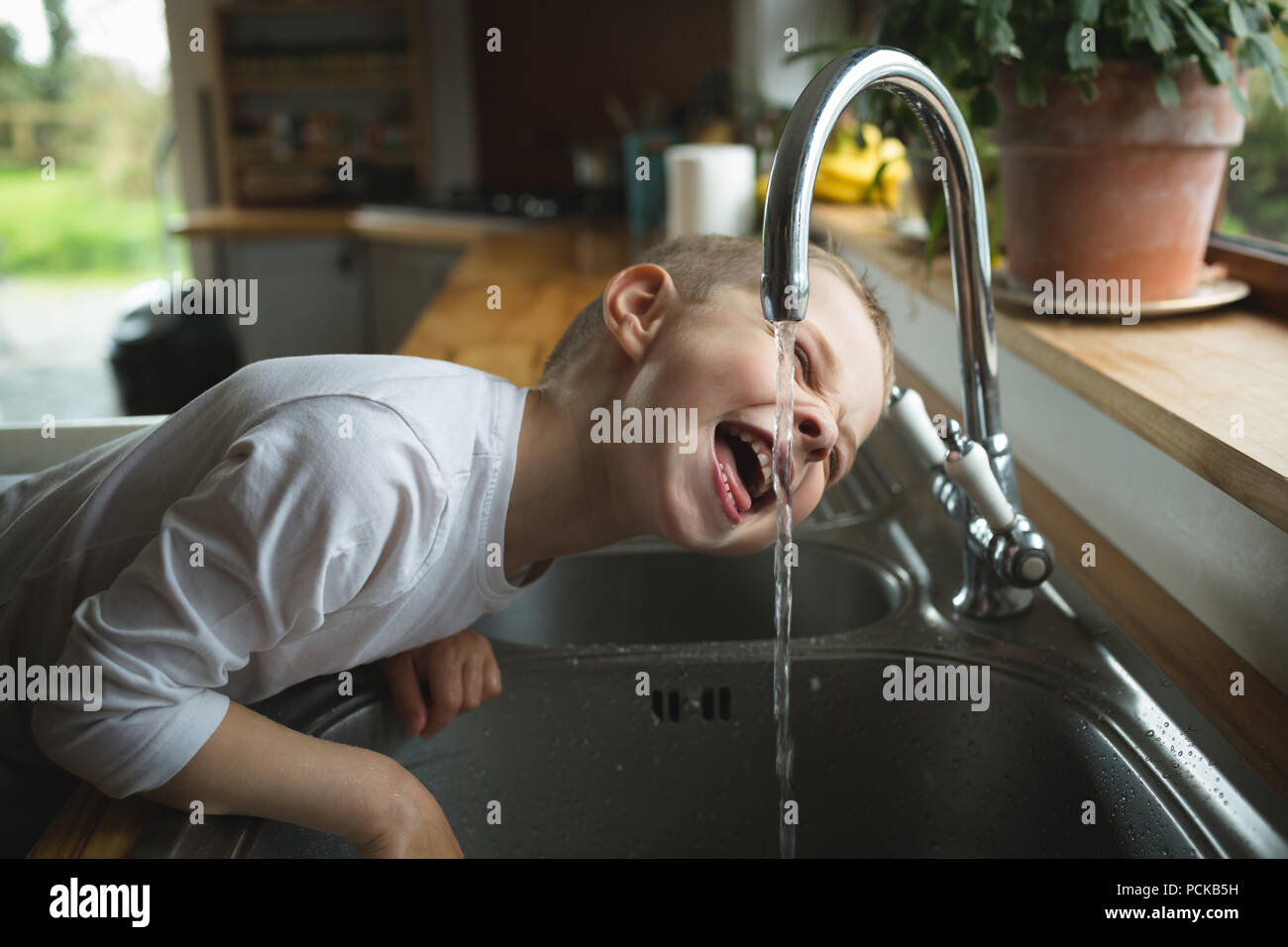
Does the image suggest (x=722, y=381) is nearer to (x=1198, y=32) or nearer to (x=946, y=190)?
(x=946, y=190)

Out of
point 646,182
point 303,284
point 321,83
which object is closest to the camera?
point 646,182

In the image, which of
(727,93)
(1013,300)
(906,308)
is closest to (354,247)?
(727,93)

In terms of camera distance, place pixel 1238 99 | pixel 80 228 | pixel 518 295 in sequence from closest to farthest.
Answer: pixel 1238 99
pixel 518 295
pixel 80 228

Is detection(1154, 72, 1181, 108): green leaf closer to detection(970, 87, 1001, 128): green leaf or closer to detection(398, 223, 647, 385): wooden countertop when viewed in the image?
detection(970, 87, 1001, 128): green leaf

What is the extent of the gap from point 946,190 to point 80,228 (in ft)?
25.5

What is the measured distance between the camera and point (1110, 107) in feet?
3.12

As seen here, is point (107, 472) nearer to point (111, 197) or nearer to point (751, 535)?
point (751, 535)

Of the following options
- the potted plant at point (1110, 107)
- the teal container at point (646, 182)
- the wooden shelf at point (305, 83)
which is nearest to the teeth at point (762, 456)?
the potted plant at point (1110, 107)

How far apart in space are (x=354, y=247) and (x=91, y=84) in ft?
14.1

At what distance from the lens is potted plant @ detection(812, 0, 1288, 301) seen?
2.95ft

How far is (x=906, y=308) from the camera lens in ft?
5.24

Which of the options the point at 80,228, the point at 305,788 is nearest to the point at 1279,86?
the point at 305,788

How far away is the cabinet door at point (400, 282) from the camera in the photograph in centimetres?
314
